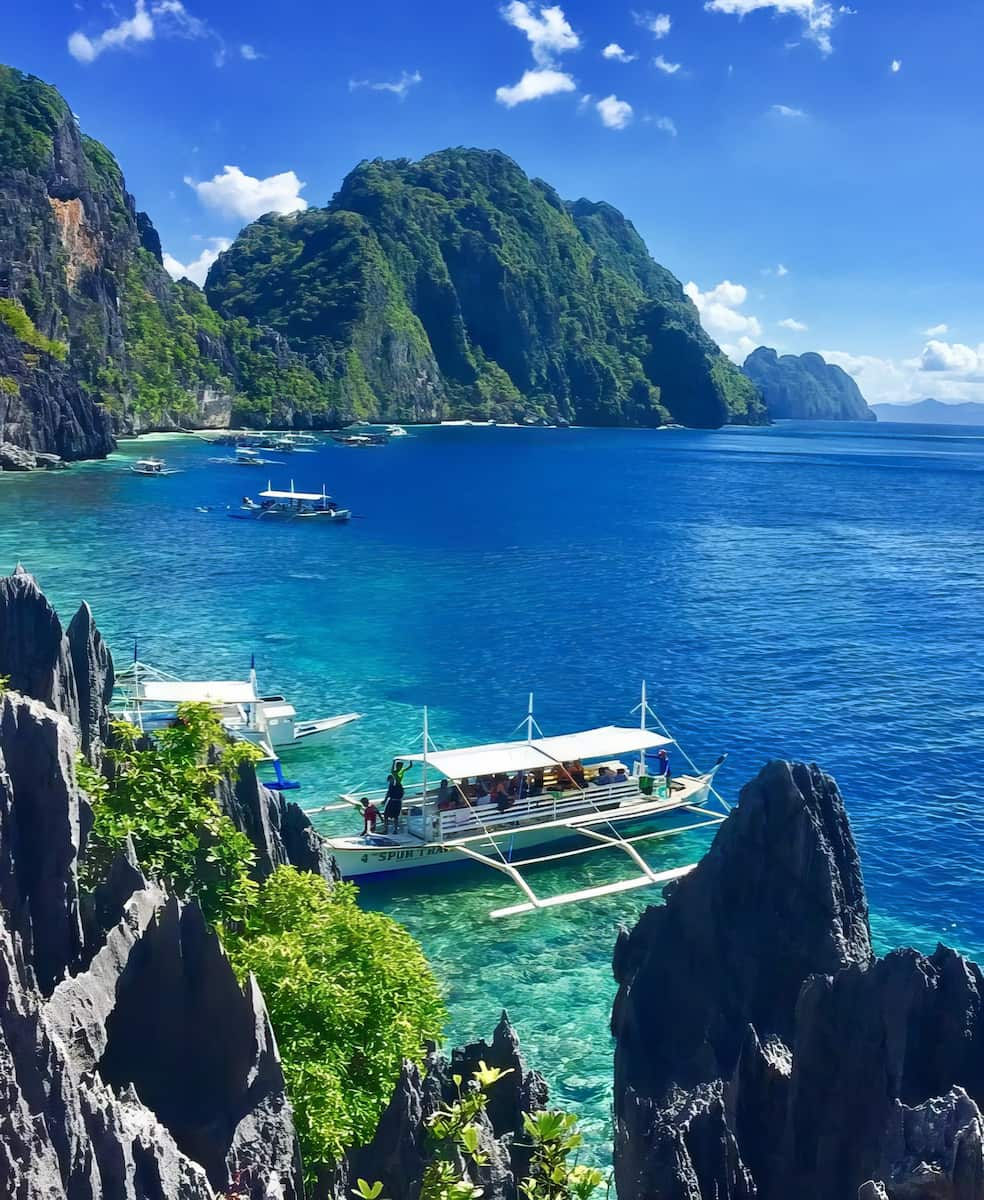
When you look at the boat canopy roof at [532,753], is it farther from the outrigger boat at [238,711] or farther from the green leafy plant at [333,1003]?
the green leafy plant at [333,1003]

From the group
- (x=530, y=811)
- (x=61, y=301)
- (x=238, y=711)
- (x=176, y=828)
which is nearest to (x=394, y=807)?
(x=530, y=811)

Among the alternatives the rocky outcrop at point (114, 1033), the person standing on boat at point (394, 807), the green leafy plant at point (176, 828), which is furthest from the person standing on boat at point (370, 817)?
the rocky outcrop at point (114, 1033)

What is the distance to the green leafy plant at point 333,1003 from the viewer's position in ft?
44.4

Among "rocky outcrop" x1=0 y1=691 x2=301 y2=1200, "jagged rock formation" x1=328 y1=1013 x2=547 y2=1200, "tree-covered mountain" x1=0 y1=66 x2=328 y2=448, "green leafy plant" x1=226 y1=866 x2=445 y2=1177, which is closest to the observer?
"rocky outcrop" x1=0 y1=691 x2=301 y2=1200

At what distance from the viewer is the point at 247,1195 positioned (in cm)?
1099

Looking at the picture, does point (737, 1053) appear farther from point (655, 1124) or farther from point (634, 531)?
point (634, 531)

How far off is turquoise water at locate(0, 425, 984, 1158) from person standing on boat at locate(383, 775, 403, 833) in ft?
6.01

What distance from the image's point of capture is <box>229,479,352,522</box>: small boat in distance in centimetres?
11056

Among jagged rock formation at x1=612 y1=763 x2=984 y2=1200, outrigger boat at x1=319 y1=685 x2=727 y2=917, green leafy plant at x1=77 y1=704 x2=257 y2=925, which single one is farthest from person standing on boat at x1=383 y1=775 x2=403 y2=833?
jagged rock formation at x1=612 y1=763 x2=984 y2=1200

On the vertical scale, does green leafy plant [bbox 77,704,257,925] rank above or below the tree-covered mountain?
below

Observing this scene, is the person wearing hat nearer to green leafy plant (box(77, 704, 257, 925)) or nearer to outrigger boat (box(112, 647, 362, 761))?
outrigger boat (box(112, 647, 362, 761))

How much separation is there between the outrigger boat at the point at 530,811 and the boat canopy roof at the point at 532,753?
3 cm

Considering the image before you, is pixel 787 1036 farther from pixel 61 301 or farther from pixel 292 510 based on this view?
pixel 61 301

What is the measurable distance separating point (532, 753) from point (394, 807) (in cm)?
489
